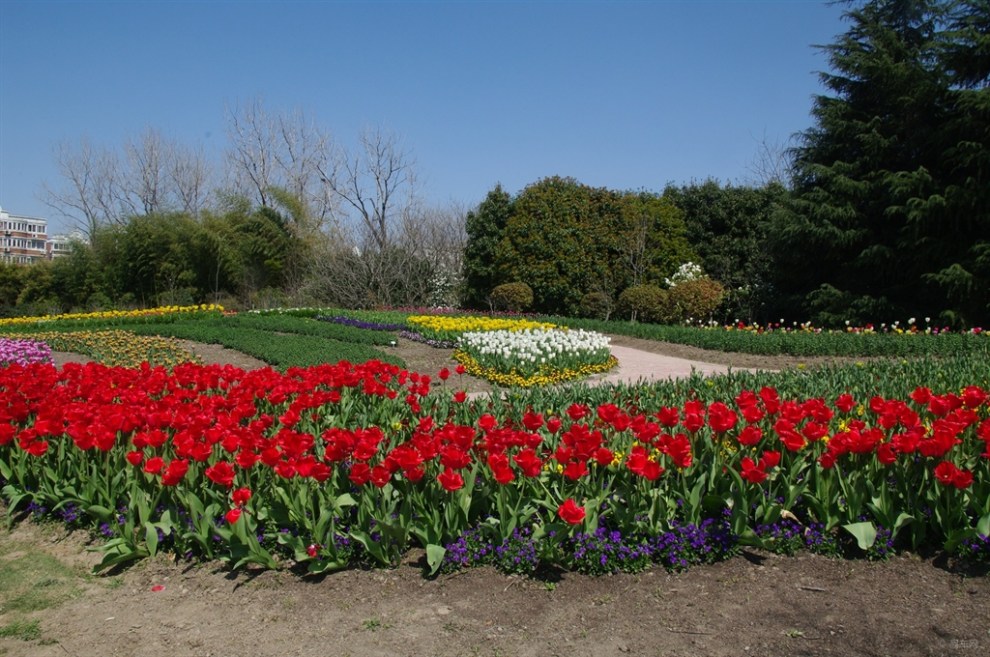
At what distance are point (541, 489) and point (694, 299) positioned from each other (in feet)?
49.7

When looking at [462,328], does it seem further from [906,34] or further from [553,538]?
[906,34]

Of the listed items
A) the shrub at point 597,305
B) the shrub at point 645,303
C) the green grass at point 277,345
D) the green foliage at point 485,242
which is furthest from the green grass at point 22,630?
the green foliage at point 485,242

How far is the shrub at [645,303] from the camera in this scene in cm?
1839

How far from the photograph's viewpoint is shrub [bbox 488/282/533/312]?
21.1 metres

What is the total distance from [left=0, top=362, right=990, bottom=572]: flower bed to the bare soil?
12cm

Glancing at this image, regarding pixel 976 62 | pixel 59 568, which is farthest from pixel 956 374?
pixel 976 62

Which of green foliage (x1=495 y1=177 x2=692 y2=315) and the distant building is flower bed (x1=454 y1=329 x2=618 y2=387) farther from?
the distant building

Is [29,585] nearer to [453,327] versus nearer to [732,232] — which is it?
[453,327]

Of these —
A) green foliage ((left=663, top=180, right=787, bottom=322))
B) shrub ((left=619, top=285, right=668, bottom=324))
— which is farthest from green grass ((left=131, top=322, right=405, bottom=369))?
green foliage ((left=663, top=180, right=787, bottom=322))

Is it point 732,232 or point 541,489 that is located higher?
point 732,232

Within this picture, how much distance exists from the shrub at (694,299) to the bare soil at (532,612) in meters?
14.9

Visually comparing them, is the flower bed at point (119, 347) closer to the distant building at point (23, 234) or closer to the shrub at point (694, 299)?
the shrub at point (694, 299)

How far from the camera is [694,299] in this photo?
17.9m


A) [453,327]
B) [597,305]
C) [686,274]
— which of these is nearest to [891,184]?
[686,274]
